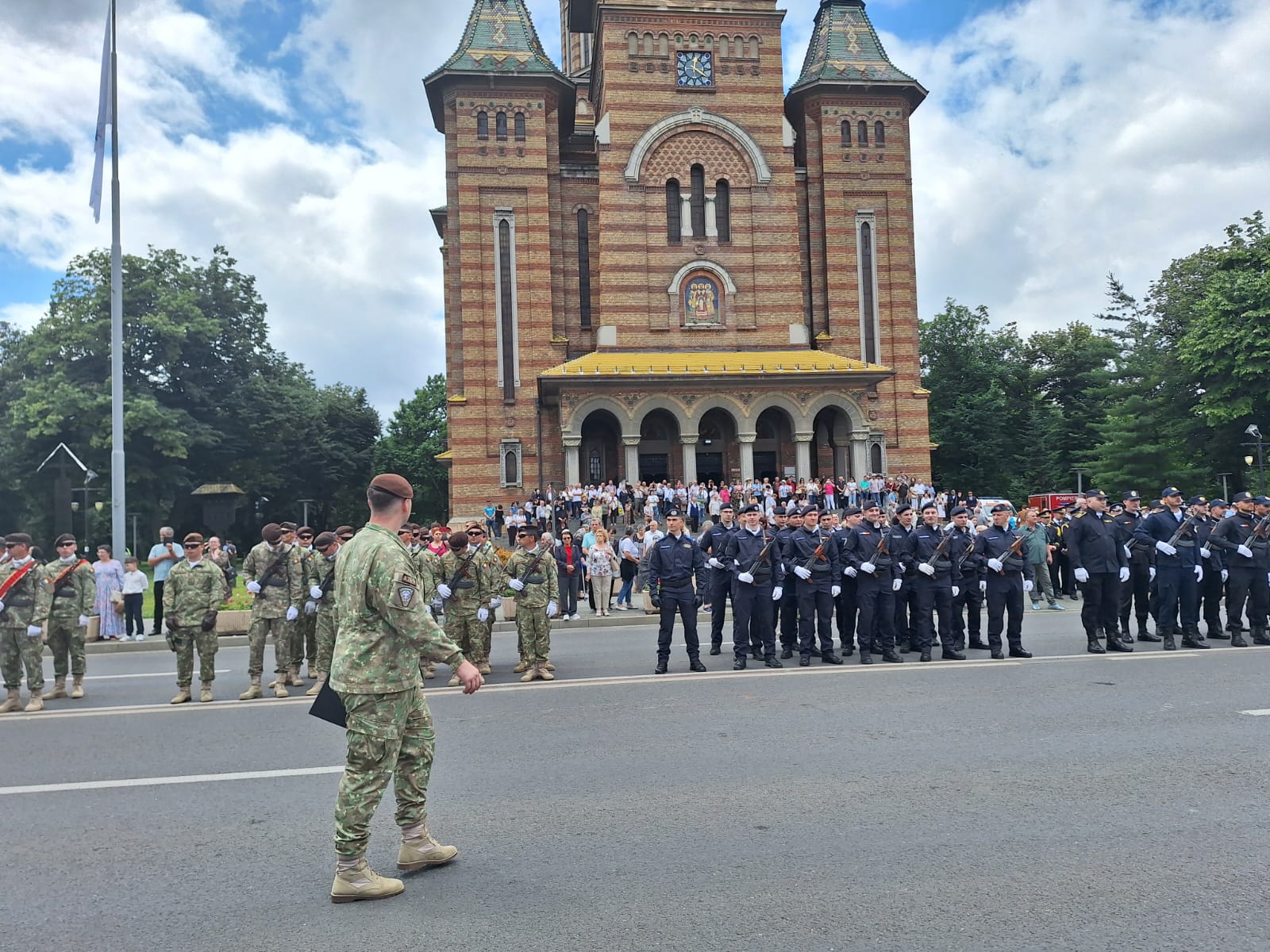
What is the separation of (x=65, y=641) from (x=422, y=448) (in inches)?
2185

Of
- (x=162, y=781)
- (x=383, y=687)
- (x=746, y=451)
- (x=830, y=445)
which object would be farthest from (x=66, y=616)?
(x=830, y=445)

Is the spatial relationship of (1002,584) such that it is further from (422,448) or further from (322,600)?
(422,448)

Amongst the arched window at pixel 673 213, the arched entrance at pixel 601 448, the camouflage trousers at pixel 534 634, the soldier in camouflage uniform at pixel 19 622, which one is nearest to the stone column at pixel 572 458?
the arched entrance at pixel 601 448

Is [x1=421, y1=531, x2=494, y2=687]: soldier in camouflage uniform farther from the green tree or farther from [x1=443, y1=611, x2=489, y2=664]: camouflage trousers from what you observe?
the green tree

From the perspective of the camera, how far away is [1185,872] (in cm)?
435

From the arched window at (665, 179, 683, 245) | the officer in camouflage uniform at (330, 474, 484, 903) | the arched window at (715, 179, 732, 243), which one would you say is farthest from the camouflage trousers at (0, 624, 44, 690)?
the arched window at (715, 179, 732, 243)

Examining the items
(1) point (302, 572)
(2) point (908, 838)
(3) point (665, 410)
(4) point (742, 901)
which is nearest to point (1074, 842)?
(2) point (908, 838)

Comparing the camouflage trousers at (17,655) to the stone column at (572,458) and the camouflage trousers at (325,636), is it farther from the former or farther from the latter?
the stone column at (572,458)

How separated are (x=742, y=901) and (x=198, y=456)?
46.7 m

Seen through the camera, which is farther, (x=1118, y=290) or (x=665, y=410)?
(x=1118, y=290)

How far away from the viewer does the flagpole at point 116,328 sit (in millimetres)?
17250

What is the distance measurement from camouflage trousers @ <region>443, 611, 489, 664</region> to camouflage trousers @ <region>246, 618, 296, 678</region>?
181 cm

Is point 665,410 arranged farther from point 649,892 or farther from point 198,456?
point 649,892

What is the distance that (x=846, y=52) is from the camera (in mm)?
39281
